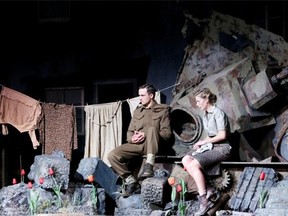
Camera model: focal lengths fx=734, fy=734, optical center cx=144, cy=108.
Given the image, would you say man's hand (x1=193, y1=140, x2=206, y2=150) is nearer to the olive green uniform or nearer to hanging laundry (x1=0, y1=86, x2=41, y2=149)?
the olive green uniform

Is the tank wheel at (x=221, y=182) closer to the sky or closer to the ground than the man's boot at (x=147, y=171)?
closer to the ground

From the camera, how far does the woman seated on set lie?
10242 millimetres

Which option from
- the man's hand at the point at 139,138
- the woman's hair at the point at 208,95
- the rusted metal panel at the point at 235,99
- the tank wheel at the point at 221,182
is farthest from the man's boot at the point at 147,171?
the woman's hair at the point at 208,95

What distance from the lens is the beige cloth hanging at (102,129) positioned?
12.5m

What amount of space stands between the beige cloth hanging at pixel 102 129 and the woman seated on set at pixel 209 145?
7.18 ft

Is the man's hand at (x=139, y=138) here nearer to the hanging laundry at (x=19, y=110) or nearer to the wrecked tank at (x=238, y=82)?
the wrecked tank at (x=238, y=82)

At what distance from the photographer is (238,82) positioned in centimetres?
1132

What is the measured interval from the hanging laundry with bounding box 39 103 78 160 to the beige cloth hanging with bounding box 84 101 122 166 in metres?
0.36

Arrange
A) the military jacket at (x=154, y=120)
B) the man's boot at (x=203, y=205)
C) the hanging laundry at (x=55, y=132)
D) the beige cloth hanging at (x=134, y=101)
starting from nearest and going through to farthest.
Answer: the man's boot at (x=203, y=205), the military jacket at (x=154, y=120), the beige cloth hanging at (x=134, y=101), the hanging laundry at (x=55, y=132)

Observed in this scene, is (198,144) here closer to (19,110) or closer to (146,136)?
(146,136)

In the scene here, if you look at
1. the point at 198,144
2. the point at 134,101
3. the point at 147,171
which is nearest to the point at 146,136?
the point at 147,171

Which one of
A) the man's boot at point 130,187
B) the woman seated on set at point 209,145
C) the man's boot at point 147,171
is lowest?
the man's boot at point 130,187

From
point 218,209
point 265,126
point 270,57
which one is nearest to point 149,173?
point 218,209

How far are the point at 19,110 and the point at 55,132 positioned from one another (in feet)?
2.34
